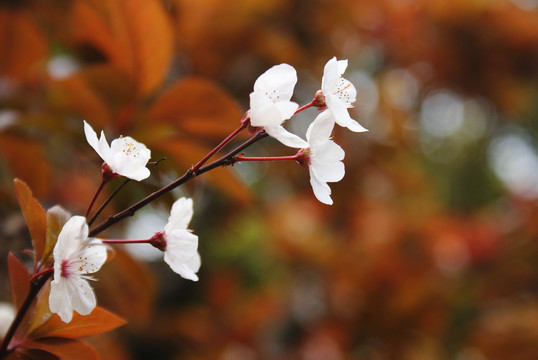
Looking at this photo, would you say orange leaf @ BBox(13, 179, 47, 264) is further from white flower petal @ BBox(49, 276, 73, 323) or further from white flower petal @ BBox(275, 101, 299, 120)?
white flower petal @ BBox(275, 101, 299, 120)

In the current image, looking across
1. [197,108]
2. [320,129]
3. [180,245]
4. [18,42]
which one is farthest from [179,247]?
[18,42]

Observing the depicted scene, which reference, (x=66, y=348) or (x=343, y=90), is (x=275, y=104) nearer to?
(x=343, y=90)

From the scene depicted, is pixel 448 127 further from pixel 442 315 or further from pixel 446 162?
pixel 442 315

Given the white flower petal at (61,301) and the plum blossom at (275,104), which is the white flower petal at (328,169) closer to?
the plum blossom at (275,104)

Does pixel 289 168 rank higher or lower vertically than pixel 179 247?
higher

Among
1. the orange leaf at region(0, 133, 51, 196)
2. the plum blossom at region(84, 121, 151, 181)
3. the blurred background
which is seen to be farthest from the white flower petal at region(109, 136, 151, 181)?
the orange leaf at region(0, 133, 51, 196)

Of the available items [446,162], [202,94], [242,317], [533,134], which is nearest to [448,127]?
[446,162]
